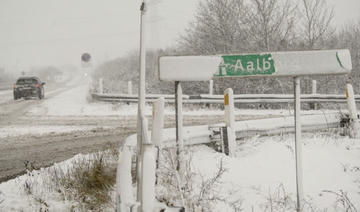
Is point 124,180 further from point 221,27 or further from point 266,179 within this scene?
point 221,27

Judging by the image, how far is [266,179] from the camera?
3875 millimetres

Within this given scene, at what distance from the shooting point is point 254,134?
498cm

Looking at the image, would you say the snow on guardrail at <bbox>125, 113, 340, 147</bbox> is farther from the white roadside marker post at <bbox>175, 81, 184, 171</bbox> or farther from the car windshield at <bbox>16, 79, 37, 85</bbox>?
the car windshield at <bbox>16, 79, 37, 85</bbox>

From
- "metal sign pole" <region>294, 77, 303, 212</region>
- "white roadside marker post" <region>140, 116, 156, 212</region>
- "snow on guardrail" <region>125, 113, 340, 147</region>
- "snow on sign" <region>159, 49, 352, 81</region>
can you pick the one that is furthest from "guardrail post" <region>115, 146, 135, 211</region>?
"metal sign pole" <region>294, 77, 303, 212</region>

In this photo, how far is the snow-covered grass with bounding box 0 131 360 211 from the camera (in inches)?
127

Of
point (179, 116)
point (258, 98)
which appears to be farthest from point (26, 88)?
point (179, 116)

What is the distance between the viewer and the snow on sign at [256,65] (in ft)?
10.2

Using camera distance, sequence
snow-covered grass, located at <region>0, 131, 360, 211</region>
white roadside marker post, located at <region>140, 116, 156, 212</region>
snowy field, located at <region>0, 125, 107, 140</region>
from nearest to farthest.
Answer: white roadside marker post, located at <region>140, 116, 156, 212</region>, snow-covered grass, located at <region>0, 131, 360, 211</region>, snowy field, located at <region>0, 125, 107, 140</region>

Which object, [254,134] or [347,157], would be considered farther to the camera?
[254,134]

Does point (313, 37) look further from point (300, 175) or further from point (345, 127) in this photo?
point (300, 175)

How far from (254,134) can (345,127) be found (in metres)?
1.85

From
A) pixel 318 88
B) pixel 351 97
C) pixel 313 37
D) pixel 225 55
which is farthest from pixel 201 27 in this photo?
pixel 225 55

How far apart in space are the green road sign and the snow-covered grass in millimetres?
1198

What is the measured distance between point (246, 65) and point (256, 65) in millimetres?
109
